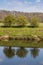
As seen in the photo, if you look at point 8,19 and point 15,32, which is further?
point 8,19

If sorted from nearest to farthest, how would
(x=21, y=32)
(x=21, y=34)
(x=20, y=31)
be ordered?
(x=21, y=34)
(x=21, y=32)
(x=20, y=31)

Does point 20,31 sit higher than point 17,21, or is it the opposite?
point 20,31

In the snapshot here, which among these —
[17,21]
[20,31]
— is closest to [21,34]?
[20,31]

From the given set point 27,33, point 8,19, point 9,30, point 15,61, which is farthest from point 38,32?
point 15,61

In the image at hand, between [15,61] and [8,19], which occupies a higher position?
[15,61]

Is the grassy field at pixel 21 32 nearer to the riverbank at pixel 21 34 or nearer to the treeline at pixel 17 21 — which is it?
the riverbank at pixel 21 34

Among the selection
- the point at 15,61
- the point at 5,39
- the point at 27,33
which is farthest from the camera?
the point at 27,33

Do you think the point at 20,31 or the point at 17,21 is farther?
the point at 17,21

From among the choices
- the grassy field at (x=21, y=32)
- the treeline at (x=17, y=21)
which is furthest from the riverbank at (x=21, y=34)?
the treeline at (x=17, y=21)

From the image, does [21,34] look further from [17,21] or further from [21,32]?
[17,21]

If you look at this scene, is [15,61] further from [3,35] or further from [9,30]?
[9,30]

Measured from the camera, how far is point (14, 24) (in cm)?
7838

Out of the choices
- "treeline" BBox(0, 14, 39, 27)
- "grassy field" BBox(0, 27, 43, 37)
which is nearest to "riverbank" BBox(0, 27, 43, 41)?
"grassy field" BBox(0, 27, 43, 37)

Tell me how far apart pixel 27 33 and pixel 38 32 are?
367 centimetres
